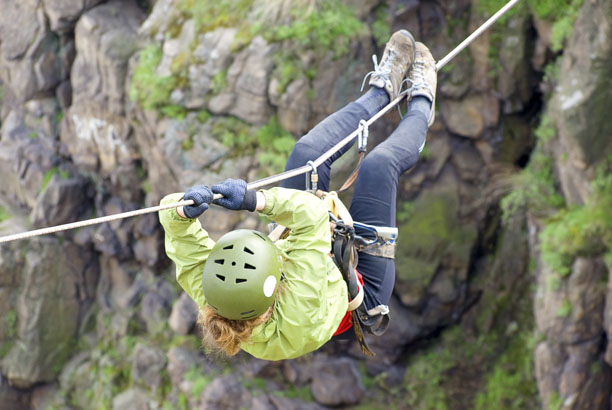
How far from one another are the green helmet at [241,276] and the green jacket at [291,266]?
0.12m

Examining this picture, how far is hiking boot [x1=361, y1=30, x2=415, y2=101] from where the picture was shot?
4488 millimetres

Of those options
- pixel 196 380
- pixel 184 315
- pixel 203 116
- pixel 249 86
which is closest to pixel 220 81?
pixel 249 86

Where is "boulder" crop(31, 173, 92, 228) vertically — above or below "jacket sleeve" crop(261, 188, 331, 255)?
below

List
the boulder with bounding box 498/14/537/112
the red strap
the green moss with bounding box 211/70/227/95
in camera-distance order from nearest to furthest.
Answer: the red strap → the boulder with bounding box 498/14/537/112 → the green moss with bounding box 211/70/227/95

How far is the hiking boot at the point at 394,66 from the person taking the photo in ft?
14.7

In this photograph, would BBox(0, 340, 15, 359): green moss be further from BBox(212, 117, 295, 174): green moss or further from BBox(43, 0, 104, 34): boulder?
BBox(212, 117, 295, 174): green moss

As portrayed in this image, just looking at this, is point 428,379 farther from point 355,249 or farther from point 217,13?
point 355,249

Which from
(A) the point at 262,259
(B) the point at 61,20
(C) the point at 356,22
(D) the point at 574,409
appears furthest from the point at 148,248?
(A) the point at 262,259

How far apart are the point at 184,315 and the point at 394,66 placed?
20.9ft

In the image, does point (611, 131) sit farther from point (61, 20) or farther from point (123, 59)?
point (61, 20)

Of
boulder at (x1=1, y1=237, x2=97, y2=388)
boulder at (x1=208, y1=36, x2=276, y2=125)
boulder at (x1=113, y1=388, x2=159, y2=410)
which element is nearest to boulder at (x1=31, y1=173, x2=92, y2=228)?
boulder at (x1=1, y1=237, x2=97, y2=388)

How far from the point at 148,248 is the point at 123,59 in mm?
3087

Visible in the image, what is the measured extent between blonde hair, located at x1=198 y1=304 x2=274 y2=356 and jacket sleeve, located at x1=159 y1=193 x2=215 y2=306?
0.16 m

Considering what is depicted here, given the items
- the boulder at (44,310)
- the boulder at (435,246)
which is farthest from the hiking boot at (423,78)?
the boulder at (44,310)
